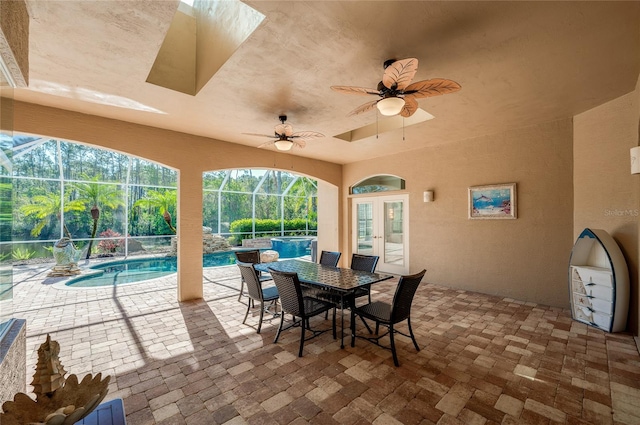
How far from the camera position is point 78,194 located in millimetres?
9336

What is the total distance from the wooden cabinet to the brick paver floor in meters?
0.19

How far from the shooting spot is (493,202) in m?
5.02

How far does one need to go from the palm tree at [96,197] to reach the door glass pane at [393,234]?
942 cm

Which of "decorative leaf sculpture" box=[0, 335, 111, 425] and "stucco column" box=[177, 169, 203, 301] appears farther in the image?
"stucco column" box=[177, 169, 203, 301]

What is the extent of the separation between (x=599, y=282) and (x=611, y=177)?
1391 millimetres

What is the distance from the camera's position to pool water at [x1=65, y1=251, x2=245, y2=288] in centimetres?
660

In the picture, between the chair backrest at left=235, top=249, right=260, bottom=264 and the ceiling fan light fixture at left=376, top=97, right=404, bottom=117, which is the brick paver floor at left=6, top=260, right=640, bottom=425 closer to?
the chair backrest at left=235, top=249, right=260, bottom=264

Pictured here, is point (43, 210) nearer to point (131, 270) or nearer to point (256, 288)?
point (131, 270)

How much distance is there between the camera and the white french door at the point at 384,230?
654cm

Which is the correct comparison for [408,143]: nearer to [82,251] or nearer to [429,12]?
[429,12]

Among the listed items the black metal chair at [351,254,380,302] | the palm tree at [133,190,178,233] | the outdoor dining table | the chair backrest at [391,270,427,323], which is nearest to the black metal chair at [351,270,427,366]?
the chair backrest at [391,270,427,323]

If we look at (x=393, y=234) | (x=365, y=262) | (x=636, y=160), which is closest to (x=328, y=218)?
(x=393, y=234)

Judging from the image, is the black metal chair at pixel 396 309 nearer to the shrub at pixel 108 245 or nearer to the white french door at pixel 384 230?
the white french door at pixel 384 230

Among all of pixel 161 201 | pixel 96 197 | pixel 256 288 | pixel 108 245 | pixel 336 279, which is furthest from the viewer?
pixel 161 201
